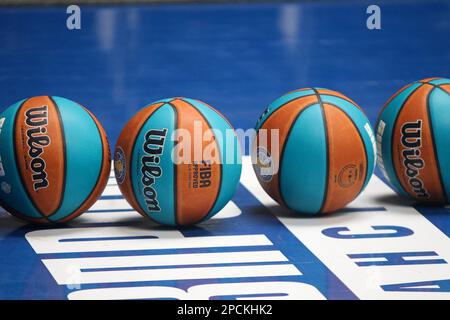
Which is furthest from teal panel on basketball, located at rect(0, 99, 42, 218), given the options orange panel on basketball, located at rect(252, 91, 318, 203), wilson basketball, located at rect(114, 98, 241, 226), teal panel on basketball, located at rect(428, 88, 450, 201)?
teal panel on basketball, located at rect(428, 88, 450, 201)

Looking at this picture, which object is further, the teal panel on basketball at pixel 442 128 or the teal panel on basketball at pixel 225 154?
the teal panel on basketball at pixel 442 128

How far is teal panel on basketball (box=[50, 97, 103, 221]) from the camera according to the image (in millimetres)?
6770

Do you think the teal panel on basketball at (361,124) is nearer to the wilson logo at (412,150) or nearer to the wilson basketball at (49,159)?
the wilson logo at (412,150)

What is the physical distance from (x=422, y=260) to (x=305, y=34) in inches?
289

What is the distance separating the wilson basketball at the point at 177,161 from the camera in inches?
261

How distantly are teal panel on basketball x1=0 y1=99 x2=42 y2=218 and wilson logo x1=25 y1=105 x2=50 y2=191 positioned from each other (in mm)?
105

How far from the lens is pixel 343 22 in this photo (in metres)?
Answer: 14.0

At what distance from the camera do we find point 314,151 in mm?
6922

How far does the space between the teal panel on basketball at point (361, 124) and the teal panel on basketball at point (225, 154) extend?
2.38ft

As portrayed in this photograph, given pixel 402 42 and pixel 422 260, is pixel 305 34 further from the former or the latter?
Answer: pixel 422 260

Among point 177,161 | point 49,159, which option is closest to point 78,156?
point 49,159

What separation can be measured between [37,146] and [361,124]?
2.14 m

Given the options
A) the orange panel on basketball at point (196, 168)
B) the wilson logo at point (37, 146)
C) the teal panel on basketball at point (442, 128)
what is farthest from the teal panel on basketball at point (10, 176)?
the teal panel on basketball at point (442, 128)
